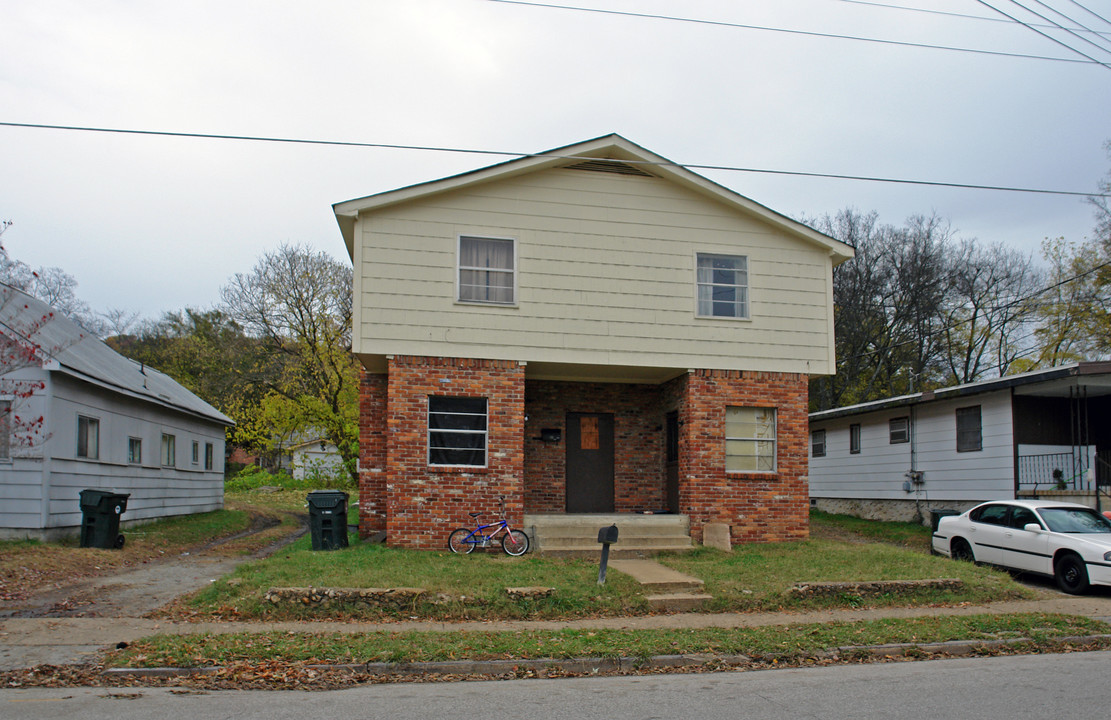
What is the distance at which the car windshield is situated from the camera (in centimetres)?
1398

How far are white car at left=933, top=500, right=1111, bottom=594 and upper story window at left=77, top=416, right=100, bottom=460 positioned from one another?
58.5 feet

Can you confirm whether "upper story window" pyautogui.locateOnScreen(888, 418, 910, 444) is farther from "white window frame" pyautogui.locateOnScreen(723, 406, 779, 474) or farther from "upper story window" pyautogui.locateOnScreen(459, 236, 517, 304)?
"upper story window" pyautogui.locateOnScreen(459, 236, 517, 304)

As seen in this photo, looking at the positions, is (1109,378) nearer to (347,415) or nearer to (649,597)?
(649,597)

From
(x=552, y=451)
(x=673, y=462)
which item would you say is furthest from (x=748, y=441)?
(x=552, y=451)

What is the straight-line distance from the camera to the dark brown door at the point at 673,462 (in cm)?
1785

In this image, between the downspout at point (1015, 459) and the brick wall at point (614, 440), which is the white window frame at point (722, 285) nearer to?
the brick wall at point (614, 440)

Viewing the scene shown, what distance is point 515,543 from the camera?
15.2m

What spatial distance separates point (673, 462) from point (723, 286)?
3871 mm

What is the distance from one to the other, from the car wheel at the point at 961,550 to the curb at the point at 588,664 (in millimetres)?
6943

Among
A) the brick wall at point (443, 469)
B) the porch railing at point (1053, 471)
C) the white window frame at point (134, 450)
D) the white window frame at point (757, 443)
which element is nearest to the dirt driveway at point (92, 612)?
the brick wall at point (443, 469)

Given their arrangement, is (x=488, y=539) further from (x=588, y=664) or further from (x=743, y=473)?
(x=588, y=664)

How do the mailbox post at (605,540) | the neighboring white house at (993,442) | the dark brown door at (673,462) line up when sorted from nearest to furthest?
the mailbox post at (605,540), the dark brown door at (673,462), the neighboring white house at (993,442)

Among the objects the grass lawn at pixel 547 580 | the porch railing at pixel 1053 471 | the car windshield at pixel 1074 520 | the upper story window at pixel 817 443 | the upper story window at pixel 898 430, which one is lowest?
the grass lawn at pixel 547 580

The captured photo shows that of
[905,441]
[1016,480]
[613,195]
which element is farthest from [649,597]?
[905,441]
